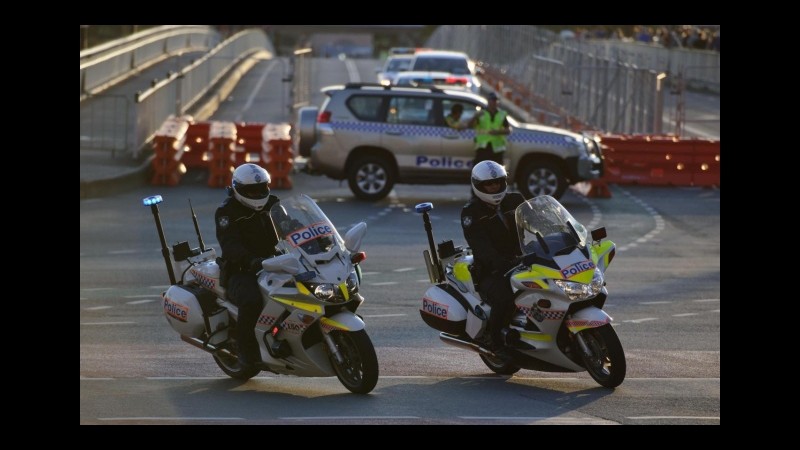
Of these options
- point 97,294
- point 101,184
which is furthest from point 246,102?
point 97,294

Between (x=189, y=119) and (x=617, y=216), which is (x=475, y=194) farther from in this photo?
(x=189, y=119)

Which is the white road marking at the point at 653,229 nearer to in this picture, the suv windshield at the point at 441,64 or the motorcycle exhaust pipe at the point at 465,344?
the motorcycle exhaust pipe at the point at 465,344

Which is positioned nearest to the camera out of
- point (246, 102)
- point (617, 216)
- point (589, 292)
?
point (589, 292)

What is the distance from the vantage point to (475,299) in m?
12.8

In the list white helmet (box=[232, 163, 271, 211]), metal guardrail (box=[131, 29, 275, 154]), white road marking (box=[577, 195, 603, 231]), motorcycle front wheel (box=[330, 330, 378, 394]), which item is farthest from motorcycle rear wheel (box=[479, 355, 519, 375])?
metal guardrail (box=[131, 29, 275, 154])

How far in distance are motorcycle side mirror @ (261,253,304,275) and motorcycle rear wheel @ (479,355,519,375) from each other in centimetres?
203

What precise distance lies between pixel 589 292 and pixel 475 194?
1.29m

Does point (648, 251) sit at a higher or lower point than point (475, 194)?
lower

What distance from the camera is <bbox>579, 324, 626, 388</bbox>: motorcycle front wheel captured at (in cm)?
1188

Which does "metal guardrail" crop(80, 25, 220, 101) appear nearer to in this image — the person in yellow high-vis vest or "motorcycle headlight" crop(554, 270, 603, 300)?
the person in yellow high-vis vest

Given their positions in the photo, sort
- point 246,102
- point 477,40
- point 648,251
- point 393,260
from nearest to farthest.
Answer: point 393,260, point 648,251, point 246,102, point 477,40

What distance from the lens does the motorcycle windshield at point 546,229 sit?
12258 mm

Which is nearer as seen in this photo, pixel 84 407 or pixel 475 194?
pixel 84 407

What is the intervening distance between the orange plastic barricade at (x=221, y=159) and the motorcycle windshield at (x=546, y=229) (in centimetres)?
1607
